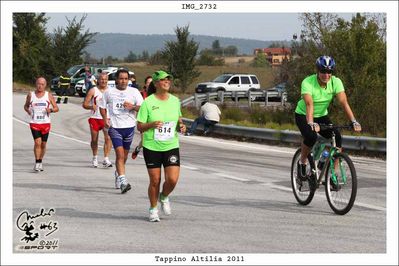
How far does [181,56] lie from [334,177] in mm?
40996

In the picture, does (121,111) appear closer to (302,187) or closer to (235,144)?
(302,187)

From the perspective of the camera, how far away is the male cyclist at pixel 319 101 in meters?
10.4

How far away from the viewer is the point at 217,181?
14188 millimetres

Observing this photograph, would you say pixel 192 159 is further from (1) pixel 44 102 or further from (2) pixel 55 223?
(2) pixel 55 223

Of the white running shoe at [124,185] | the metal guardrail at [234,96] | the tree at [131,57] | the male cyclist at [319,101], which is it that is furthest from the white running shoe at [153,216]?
the tree at [131,57]

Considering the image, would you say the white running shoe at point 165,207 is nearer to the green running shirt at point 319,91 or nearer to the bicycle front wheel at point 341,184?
the bicycle front wheel at point 341,184

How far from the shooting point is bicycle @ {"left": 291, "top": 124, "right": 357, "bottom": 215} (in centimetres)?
1020

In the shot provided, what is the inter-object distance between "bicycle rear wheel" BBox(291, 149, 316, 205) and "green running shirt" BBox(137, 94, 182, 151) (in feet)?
7.20

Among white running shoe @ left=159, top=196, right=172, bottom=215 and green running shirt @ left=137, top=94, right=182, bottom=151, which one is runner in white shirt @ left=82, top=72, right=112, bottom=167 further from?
green running shirt @ left=137, top=94, right=182, bottom=151

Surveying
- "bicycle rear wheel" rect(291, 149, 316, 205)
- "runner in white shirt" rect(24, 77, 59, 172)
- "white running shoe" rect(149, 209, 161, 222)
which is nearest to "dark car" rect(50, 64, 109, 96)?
"runner in white shirt" rect(24, 77, 59, 172)

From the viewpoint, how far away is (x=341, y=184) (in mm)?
10391

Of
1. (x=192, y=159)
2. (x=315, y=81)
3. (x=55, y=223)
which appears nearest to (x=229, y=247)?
(x=55, y=223)

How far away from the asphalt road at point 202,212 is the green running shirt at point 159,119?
0.95m

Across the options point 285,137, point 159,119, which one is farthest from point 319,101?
point 285,137
